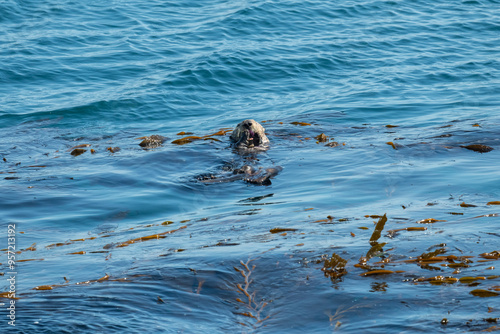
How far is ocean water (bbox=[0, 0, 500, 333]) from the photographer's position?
377cm

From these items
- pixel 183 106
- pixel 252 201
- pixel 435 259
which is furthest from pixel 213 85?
pixel 435 259

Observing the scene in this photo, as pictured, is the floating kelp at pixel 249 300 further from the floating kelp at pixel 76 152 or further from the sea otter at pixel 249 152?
the floating kelp at pixel 76 152

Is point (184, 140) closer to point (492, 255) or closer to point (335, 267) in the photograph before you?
point (335, 267)

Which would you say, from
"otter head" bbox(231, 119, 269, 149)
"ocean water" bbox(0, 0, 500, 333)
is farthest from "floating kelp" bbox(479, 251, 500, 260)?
"otter head" bbox(231, 119, 269, 149)

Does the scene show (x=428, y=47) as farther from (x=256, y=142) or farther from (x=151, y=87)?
(x=256, y=142)

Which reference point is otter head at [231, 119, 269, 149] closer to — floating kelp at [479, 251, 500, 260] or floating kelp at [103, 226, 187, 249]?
floating kelp at [103, 226, 187, 249]

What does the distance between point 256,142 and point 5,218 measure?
180 inches

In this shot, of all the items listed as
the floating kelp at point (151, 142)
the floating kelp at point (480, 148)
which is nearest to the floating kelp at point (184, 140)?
the floating kelp at point (151, 142)

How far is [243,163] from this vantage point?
29.1 ft

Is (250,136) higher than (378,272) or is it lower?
lower

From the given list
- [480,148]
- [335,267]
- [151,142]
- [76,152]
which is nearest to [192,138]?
[151,142]

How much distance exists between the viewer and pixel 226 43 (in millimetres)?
17969

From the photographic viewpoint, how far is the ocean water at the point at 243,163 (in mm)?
3773

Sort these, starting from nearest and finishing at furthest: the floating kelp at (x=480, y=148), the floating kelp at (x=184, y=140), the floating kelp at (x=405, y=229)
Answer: the floating kelp at (x=405, y=229) → the floating kelp at (x=480, y=148) → the floating kelp at (x=184, y=140)
